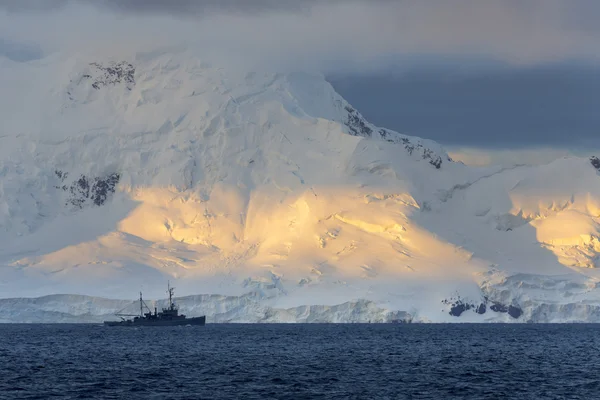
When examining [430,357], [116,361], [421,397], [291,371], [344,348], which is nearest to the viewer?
[421,397]

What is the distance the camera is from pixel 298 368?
10900 cm

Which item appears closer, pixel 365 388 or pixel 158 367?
pixel 365 388

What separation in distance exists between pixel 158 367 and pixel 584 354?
167ft

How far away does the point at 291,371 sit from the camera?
10562 centimetres

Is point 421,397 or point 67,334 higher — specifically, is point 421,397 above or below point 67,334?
below

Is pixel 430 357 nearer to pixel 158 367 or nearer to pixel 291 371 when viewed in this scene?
pixel 291 371

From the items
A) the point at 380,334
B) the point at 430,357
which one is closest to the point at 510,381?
the point at 430,357

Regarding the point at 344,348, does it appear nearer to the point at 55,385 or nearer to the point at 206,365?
the point at 206,365

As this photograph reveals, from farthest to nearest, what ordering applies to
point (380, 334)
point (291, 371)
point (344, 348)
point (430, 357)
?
point (380, 334), point (344, 348), point (430, 357), point (291, 371)

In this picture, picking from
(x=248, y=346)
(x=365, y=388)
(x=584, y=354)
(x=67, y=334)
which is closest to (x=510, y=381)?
(x=365, y=388)

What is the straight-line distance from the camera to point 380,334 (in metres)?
183

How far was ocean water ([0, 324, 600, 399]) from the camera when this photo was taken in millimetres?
89375

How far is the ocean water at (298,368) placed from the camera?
89.4 meters

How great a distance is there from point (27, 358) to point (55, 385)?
3118 cm
